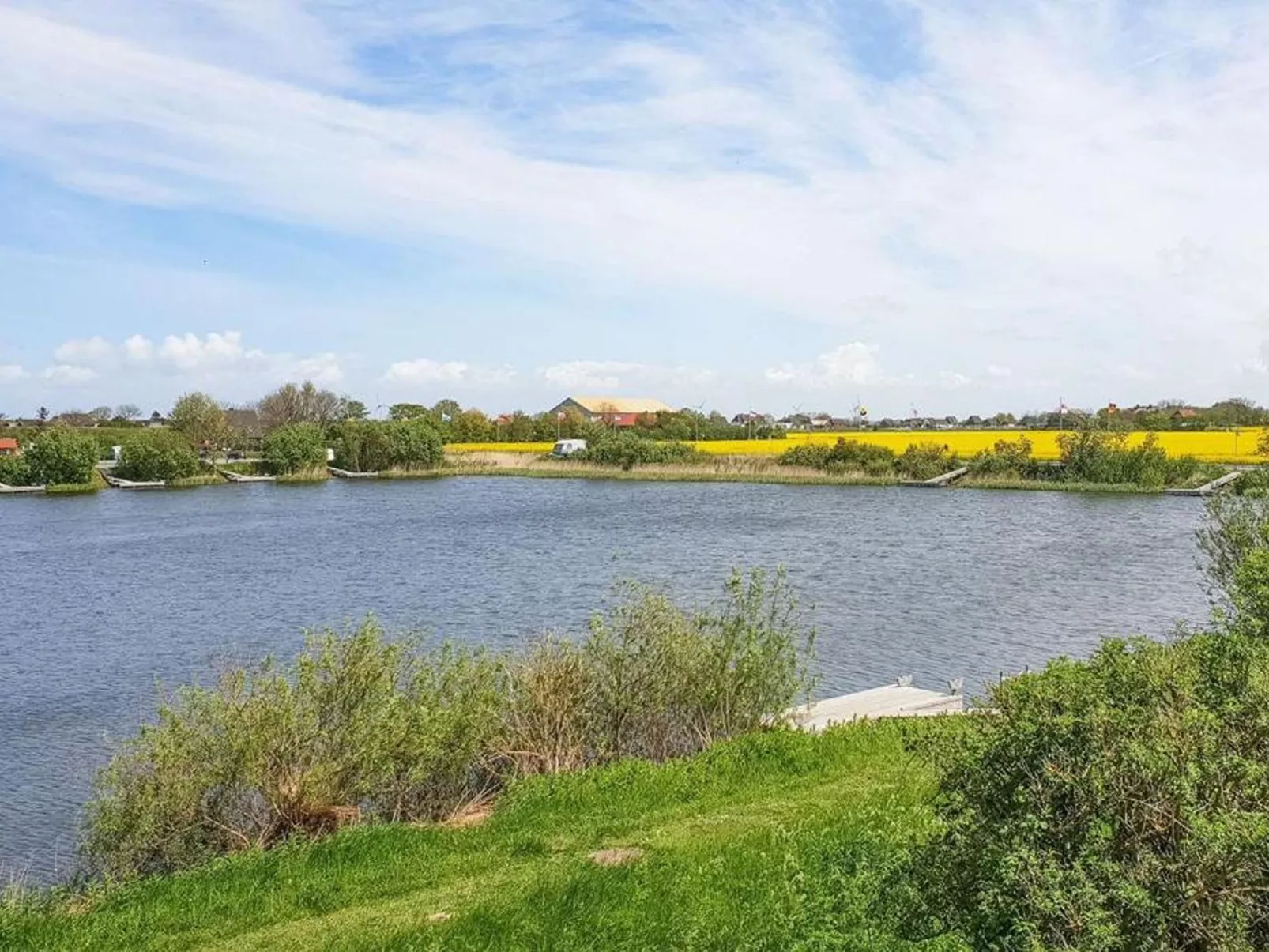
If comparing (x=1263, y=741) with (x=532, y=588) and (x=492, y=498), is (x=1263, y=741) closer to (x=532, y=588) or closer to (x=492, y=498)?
(x=532, y=588)

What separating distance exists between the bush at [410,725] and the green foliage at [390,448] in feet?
264

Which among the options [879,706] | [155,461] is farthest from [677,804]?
[155,461]

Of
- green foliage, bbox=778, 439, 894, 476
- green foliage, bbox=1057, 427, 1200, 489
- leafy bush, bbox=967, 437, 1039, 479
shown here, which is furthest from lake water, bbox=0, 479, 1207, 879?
green foliage, bbox=778, 439, 894, 476

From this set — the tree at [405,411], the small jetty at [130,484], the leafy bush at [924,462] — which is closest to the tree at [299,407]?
the tree at [405,411]

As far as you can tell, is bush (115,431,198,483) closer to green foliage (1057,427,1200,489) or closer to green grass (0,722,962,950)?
green foliage (1057,427,1200,489)

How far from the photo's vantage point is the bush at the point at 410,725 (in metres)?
10.8

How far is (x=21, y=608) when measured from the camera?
2941 cm

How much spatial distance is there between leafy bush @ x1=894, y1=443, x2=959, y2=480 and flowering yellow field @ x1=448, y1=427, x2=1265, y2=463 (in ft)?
13.3

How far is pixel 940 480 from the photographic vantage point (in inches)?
2665

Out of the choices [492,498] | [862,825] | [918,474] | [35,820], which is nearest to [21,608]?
[35,820]

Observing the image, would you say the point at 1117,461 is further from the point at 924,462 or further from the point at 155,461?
the point at 155,461

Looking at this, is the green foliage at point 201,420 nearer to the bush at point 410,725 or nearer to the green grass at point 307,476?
the green grass at point 307,476

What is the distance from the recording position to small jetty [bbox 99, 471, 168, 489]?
81938 mm

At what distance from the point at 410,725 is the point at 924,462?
62775mm
